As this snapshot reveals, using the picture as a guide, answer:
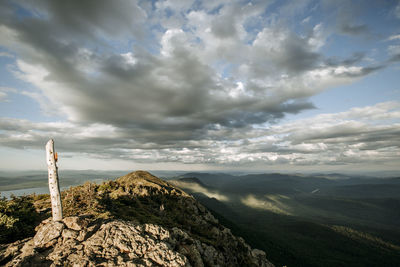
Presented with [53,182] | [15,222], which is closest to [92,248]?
[53,182]

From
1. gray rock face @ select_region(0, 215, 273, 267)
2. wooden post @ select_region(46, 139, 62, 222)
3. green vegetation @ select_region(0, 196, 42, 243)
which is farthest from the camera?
green vegetation @ select_region(0, 196, 42, 243)

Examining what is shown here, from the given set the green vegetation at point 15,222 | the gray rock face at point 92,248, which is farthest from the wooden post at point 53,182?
the green vegetation at point 15,222

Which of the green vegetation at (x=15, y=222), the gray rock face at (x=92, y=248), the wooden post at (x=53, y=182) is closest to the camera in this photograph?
the gray rock face at (x=92, y=248)

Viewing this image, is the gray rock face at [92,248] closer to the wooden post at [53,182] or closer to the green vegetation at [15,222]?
the wooden post at [53,182]

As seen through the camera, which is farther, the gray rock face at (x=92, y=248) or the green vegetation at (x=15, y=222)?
the green vegetation at (x=15, y=222)

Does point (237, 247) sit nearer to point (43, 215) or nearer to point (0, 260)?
point (43, 215)

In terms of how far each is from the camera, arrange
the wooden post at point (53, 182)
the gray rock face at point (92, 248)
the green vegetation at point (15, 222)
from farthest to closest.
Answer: the green vegetation at point (15, 222)
the wooden post at point (53, 182)
the gray rock face at point (92, 248)

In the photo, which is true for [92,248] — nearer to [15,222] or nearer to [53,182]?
[53,182]

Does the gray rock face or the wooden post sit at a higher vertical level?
the wooden post

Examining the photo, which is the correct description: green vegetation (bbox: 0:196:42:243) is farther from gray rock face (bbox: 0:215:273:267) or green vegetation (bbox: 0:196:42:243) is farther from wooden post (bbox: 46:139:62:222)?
wooden post (bbox: 46:139:62:222)

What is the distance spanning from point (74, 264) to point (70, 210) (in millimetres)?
13110

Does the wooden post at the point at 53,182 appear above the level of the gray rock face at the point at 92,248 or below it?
above

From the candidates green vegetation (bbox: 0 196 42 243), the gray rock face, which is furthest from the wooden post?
green vegetation (bbox: 0 196 42 243)

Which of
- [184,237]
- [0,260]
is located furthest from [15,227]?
[184,237]
